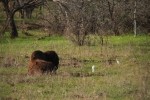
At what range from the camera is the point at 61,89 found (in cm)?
1278

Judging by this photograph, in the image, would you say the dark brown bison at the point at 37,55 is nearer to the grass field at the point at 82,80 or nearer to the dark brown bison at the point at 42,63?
the dark brown bison at the point at 42,63

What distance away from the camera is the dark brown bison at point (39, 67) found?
600 inches

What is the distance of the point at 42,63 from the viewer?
50.5ft

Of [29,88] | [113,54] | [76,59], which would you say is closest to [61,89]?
[29,88]

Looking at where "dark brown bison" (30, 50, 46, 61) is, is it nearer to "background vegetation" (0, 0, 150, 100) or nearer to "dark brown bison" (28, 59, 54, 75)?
"dark brown bison" (28, 59, 54, 75)

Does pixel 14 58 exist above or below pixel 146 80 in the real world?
below

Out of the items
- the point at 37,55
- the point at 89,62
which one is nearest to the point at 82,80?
the point at 37,55

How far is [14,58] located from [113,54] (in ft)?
15.4

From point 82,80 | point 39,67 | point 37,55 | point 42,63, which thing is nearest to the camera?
point 82,80

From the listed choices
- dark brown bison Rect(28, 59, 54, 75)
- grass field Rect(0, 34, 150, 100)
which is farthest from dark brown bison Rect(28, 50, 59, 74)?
grass field Rect(0, 34, 150, 100)

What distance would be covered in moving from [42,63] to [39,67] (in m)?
0.18

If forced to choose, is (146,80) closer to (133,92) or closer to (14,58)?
(133,92)

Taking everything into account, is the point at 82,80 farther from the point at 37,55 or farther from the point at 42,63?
the point at 37,55

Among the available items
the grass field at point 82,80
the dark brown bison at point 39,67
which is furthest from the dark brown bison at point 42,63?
the grass field at point 82,80
